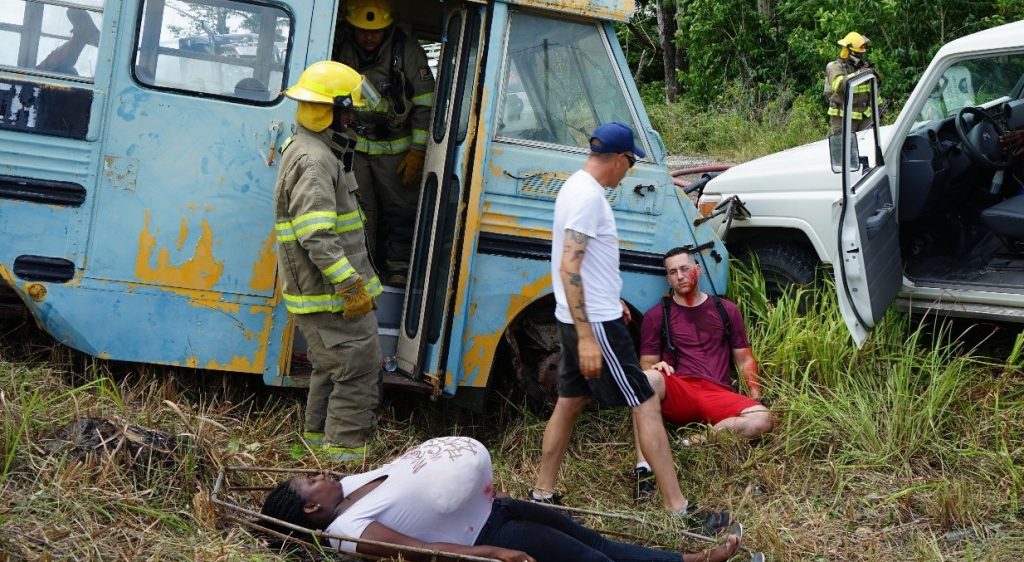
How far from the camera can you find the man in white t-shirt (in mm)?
4621

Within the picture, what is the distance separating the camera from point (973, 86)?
6.23 m

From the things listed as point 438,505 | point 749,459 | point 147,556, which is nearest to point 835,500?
point 749,459

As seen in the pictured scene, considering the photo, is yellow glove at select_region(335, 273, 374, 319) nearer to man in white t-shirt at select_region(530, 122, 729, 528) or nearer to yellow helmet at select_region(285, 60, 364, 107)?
yellow helmet at select_region(285, 60, 364, 107)

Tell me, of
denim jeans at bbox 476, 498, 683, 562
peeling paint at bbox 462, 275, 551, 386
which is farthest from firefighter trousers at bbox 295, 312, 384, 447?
denim jeans at bbox 476, 498, 683, 562

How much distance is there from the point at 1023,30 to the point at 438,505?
3.89 metres

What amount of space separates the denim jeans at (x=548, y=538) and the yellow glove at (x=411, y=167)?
2.55 meters

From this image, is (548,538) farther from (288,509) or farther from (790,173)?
(790,173)

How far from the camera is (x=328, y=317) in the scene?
5246 mm

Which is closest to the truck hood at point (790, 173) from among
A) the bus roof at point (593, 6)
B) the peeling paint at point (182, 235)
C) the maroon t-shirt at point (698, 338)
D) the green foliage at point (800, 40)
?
the maroon t-shirt at point (698, 338)

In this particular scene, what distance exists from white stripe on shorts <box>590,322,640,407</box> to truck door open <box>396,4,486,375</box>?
955mm

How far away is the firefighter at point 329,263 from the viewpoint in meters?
5.05

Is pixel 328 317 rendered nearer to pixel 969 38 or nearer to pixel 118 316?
pixel 118 316

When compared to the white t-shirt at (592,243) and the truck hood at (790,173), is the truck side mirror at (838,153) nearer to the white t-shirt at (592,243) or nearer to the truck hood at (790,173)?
the truck hood at (790,173)

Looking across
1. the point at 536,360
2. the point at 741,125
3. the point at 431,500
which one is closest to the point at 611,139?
the point at 536,360
